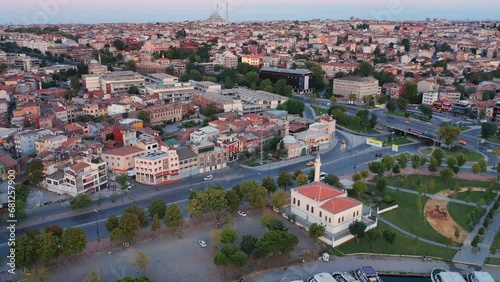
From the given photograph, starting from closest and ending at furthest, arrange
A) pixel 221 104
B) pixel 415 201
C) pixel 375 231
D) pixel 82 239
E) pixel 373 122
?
pixel 82 239
pixel 375 231
pixel 415 201
pixel 373 122
pixel 221 104

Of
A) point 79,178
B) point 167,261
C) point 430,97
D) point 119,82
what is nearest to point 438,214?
point 167,261

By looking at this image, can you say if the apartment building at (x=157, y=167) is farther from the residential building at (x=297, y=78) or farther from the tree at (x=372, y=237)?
the residential building at (x=297, y=78)

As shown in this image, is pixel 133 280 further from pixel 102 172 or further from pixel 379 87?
pixel 379 87

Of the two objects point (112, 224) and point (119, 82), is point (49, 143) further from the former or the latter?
point (119, 82)

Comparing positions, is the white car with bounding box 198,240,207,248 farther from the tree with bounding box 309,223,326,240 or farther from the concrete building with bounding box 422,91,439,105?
the concrete building with bounding box 422,91,439,105

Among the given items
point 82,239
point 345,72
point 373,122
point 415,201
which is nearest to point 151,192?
point 82,239

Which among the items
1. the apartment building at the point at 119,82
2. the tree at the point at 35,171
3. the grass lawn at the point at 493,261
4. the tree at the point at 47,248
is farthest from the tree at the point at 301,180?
the apartment building at the point at 119,82

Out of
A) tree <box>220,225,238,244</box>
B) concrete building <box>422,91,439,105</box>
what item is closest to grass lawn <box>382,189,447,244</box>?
tree <box>220,225,238,244</box>
